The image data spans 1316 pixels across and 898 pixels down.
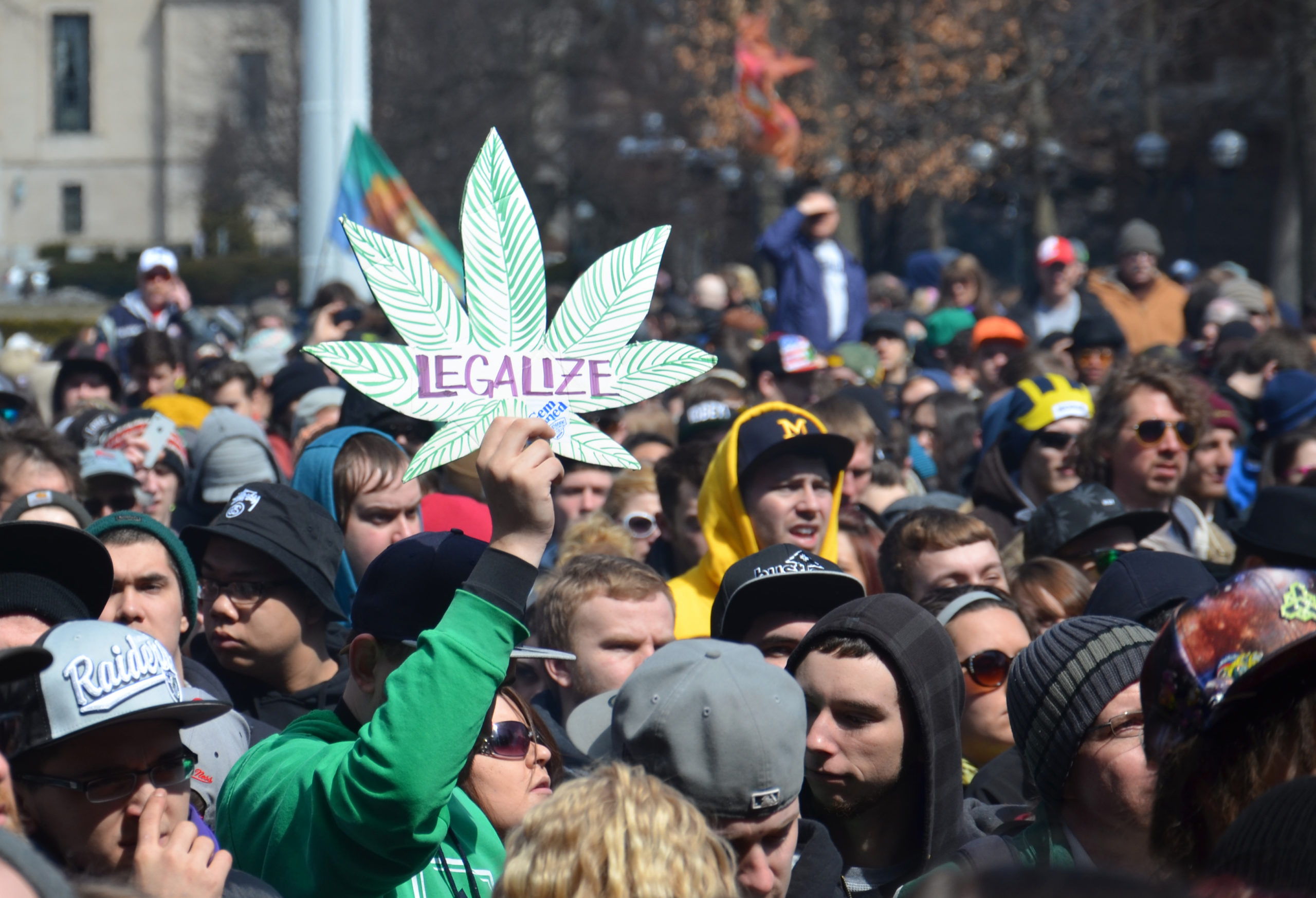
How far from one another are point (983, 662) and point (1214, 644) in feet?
5.58

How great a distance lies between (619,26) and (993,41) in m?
15.4

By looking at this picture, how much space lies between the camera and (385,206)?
8617 millimetres

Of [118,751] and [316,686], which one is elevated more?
[118,751]

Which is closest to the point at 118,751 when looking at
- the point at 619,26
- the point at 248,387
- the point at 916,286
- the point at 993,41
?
the point at 248,387

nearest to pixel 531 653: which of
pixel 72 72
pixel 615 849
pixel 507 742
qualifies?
pixel 507 742

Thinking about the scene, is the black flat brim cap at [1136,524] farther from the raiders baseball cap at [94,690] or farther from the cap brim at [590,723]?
the raiders baseball cap at [94,690]

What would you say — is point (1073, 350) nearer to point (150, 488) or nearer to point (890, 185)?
point (150, 488)

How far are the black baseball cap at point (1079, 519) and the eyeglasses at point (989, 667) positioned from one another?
1.16 metres

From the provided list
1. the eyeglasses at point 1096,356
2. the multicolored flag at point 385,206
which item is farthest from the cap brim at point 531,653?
the eyeglasses at point 1096,356

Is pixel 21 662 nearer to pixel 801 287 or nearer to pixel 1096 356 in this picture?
pixel 1096 356

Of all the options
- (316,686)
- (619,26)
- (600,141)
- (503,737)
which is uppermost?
(619,26)

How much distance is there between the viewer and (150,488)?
6.07 meters

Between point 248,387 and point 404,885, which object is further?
point 248,387

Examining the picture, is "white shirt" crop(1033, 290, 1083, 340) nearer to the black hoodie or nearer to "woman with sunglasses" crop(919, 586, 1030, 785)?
"woman with sunglasses" crop(919, 586, 1030, 785)
